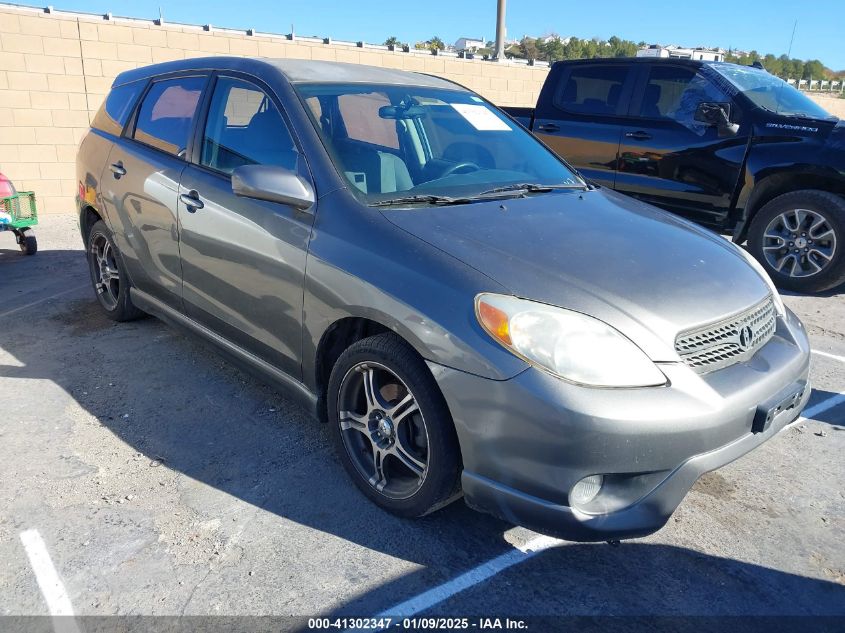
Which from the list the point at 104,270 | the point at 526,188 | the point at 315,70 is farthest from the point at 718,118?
the point at 104,270

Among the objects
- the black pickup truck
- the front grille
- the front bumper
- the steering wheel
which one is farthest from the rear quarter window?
the black pickup truck

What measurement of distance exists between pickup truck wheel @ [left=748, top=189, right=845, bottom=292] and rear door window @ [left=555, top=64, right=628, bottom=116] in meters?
1.94

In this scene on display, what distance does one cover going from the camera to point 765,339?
2736mm

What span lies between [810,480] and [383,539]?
2039 mm

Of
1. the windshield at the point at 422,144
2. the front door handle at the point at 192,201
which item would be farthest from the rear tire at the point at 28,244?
the windshield at the point at 422,144

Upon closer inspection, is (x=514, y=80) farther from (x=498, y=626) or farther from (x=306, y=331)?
(x=498, y=626)

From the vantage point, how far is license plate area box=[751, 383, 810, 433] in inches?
94.7

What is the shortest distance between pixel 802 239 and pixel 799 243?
42mm

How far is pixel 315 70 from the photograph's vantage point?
137 inches

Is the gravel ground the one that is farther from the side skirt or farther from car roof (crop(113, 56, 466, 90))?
car roof (crop(113, 56, 466, 90))

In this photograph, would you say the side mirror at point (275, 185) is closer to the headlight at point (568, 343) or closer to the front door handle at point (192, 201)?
the front door handle at point (192, 201)

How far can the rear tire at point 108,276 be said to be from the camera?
4.64 m

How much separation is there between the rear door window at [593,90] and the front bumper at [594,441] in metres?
A: 5.35

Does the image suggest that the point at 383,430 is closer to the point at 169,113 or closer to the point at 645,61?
the point at 169,113
